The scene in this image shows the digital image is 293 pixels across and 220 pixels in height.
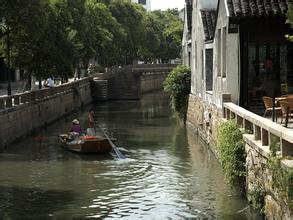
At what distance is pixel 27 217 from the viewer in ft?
56.5

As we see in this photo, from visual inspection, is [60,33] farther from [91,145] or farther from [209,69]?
[91,145]

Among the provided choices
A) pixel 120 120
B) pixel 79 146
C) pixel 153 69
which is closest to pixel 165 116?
pixel 120 120

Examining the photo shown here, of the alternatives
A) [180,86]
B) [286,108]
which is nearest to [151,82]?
[180,86]

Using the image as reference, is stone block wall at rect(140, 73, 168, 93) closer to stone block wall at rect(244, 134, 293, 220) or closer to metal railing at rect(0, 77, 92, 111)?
metal railing at rect(0, 77, 92, 111)

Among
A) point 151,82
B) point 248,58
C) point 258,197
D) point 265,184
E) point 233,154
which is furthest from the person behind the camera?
point 151,82

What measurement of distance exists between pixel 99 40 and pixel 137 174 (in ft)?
129

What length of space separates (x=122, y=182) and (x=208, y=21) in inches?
551

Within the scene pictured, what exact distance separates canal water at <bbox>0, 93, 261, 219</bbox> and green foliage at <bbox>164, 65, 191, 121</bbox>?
5.07m

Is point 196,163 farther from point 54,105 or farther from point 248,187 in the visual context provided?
point 54,105

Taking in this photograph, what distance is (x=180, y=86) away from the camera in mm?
40125

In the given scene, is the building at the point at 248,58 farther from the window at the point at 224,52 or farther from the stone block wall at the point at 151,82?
the stone block wall at the point at 151,82

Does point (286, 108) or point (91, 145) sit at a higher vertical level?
point (286, 108)

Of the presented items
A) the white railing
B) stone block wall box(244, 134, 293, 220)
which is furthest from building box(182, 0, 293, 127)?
stone block wall box(244, 134, 293, 220)

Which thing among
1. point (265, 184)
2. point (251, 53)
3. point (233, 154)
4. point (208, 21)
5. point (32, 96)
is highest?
point (208, 21)
